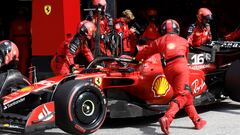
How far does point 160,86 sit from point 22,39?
5904 mm

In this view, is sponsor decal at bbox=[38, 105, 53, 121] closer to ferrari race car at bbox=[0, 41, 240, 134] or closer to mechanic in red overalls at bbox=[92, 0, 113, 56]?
ferrari race car at bbox=[0, 41, 240, 134]

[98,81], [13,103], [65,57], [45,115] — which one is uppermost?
[65,57]

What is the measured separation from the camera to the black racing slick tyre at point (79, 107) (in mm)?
6000

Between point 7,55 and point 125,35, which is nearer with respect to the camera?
point 7,55

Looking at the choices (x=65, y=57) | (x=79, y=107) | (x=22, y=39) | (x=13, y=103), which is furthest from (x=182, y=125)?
(x=22, y=39)

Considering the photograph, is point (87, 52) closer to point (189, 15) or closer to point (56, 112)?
point (56, 112)

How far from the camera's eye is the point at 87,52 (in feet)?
27.8

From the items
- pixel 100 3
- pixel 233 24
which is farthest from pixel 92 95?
pixel 233 24

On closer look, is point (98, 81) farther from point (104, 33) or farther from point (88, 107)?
point (104, 33)

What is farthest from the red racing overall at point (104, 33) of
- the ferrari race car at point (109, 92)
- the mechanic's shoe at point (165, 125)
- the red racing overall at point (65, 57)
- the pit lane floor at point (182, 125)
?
the mechanic's shoe at point (165, 125)

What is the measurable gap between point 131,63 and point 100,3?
2.87 metres

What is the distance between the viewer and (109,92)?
7.09 meters

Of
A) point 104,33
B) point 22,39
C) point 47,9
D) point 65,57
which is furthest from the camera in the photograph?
point 22,39

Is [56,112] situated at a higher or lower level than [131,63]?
lower
